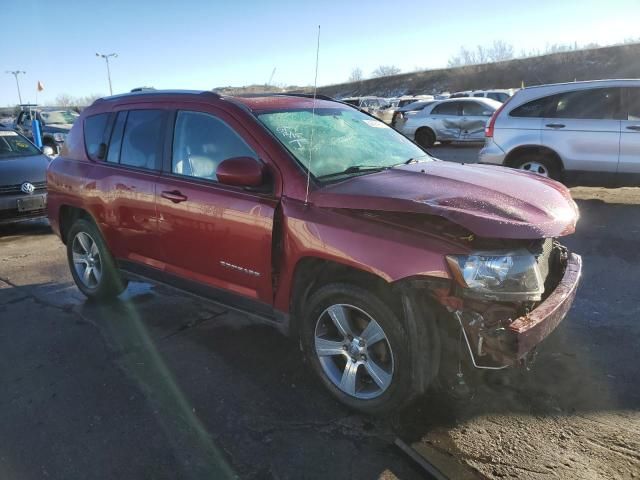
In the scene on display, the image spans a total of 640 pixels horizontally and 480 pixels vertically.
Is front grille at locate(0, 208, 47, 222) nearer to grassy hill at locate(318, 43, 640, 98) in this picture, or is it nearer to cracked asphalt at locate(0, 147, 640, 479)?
cracked asphalt at locate(0, 147, 640, 479)

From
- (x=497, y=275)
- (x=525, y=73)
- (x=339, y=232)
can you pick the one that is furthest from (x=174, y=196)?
(x=525, y=73)

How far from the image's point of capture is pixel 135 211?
13.5ft

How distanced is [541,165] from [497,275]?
20.6ft

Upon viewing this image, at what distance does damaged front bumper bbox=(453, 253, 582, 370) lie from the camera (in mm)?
2455

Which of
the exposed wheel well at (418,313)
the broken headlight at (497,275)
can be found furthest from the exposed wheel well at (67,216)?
the broken headlight at (497,275)

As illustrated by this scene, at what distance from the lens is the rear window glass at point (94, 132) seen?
15.2 feet

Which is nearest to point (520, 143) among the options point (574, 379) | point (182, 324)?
point (574, 379)

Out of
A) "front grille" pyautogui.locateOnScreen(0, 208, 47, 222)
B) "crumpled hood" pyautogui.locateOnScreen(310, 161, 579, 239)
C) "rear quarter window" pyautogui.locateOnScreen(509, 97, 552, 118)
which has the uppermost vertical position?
"rear quarter window" pyautogui.locateOnScreen(509, 97, 552, 118)

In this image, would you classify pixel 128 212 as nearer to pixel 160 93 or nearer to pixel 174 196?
pixel 174 196

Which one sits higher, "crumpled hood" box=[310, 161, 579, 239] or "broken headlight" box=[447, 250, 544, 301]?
"crumpled hood" box=[310, 161, 579, 239]

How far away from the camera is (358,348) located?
298 cm

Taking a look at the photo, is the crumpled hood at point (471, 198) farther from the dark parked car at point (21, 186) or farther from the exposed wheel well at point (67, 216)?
the dark parked car at point (21, 186)

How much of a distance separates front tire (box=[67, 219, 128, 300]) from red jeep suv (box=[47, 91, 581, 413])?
17 centimetres

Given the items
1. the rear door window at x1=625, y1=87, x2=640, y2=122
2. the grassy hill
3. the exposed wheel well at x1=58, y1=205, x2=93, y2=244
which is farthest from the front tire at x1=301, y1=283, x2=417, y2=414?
the grassy hill
